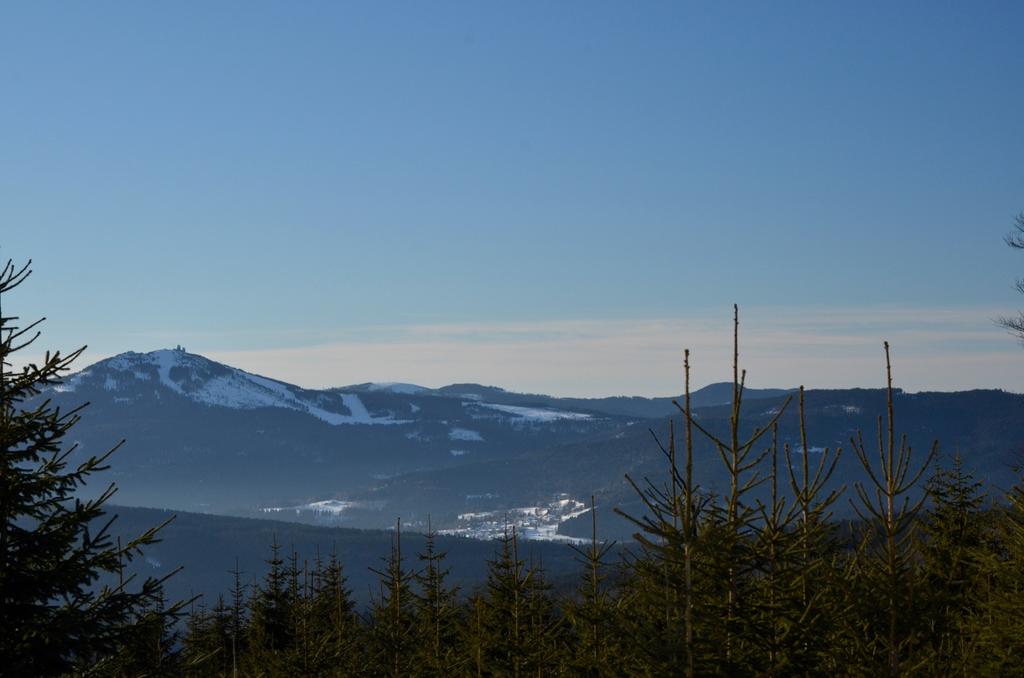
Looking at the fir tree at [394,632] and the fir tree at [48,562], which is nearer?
the fir tree at [48,562]

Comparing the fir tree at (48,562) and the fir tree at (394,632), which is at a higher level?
the fir tree at (48,562)

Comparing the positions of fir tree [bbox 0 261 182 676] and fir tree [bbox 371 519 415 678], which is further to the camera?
fir tree [bbox 371 519 415 678]

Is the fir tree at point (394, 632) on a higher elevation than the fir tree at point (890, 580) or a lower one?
lower

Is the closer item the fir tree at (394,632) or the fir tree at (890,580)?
the fir tree at (890,580)

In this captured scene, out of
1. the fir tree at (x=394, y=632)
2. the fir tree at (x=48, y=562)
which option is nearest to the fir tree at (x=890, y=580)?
the fir tree at (x=48, y=562)

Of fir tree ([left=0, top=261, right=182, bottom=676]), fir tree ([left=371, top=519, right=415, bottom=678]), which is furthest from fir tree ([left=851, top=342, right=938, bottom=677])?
fir tree ([left=371, top=519, right=415, bottom=678])

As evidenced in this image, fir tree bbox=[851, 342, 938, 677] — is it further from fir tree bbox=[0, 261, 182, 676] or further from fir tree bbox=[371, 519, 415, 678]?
fir tree bbox=[371, 519, 415, 678]

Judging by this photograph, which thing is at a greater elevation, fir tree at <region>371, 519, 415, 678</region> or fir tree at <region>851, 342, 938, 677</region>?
fir tree at <region>851, 342, 938, 677</region>

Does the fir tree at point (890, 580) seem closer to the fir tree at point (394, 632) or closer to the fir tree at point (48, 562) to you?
the fir tree at point (48, 562)

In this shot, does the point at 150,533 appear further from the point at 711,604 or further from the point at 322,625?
the point at 322,625

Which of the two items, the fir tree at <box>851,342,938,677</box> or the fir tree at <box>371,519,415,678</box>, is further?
the fir tree at <box>371,519,415,678</box>

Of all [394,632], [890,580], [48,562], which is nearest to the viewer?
[890,580]

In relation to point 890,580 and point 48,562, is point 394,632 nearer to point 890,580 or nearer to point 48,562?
point 48,562

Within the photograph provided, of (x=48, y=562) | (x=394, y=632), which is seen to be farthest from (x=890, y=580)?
(x=394, y=632)
